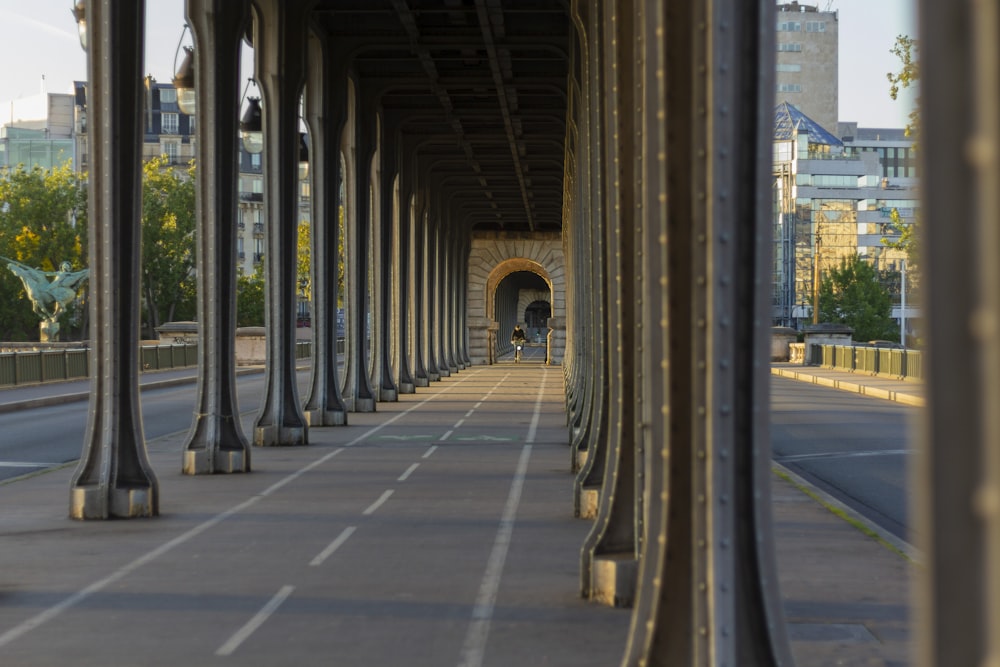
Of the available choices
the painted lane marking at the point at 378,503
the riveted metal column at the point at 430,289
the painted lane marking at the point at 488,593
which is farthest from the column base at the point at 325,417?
the riveted metal column at the point at 430,289

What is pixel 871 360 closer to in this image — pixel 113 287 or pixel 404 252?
pixel 404 252

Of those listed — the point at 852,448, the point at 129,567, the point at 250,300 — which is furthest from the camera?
the point at 250,300

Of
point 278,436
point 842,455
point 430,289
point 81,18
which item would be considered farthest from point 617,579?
point 430,289

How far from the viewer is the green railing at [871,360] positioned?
54.3 meters

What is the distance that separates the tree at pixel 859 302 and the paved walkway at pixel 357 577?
109304 millimetres

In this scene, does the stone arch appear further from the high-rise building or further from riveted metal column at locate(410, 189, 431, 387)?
the high-rise building

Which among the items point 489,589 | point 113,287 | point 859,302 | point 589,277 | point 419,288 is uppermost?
point 859,302

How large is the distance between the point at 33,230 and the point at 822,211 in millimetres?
93004

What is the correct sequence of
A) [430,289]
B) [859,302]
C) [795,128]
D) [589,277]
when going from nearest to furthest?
[589,277] < [430,289] < [859,302] < [795,128]

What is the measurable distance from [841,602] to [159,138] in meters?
149

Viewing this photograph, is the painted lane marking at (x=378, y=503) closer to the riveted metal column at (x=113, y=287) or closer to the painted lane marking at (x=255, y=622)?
the riveted metal column at (x=113, y=287)

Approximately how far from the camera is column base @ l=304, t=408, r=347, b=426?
32509 mm

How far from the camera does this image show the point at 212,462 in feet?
70.5

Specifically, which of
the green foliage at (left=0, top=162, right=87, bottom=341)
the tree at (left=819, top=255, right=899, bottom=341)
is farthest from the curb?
the tree at (left=819, top=255, right=899, bottom=341)
